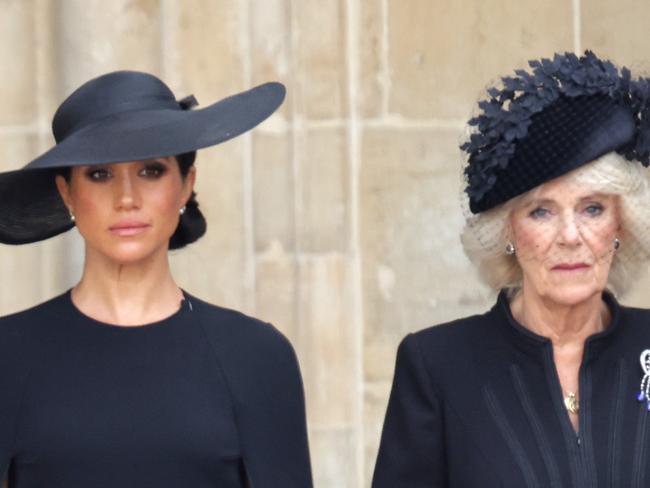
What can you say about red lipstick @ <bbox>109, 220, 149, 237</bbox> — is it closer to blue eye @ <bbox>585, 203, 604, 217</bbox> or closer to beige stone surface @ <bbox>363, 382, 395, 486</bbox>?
blue eye @ <bbox>585, 203, 604, 217</bbox>

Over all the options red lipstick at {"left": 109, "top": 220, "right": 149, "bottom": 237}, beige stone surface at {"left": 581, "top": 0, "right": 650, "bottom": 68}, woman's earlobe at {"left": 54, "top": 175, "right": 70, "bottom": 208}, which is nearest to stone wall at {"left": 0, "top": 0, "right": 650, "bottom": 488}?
beige stone surface at {"left": 581, "top": 0, "right": 650, "bottom": 68}

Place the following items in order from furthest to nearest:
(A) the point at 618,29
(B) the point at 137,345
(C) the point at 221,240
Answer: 1. (A) the point at 618,29
2. (C) the point at 221,240
3. (B) the point at 137,345

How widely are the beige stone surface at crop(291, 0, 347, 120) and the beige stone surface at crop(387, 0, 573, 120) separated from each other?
0.21 m

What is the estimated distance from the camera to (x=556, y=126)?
4.35 meters

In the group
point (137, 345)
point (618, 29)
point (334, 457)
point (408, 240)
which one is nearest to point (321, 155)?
point (408, 240)

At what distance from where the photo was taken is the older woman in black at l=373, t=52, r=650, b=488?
14.2 ft

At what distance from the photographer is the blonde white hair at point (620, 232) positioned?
4.34m

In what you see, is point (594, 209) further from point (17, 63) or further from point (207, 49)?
point (17, 63)

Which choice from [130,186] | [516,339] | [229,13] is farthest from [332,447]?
[130,186]

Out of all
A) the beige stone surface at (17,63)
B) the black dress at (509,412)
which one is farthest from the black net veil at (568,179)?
the beige stone surface at (17,63)

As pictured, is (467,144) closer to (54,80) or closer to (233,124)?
(233,124)

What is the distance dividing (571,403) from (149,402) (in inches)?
37.5

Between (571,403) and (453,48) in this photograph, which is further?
(453,48)

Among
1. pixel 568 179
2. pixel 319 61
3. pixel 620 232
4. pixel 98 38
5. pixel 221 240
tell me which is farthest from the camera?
pixel 319 61
